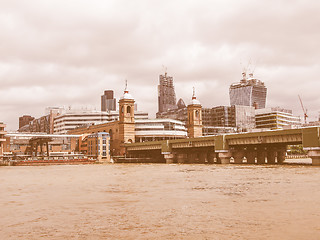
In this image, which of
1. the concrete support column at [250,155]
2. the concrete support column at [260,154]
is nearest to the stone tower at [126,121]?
the concrete support column at [250,155]

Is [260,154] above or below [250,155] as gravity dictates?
above

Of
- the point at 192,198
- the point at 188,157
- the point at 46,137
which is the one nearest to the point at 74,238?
the point at 192,198

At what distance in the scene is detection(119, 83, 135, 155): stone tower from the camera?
179125 mm

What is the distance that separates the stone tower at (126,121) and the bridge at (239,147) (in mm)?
10275

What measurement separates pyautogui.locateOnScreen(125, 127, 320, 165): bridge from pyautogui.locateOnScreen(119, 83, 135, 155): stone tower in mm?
10275

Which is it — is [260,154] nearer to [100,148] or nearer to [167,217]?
[100,148]

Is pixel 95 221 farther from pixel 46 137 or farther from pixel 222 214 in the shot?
pixel 46 137

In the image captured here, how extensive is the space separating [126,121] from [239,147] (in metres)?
80.7

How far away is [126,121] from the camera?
594 feet

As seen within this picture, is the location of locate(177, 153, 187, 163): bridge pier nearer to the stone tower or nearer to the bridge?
the bridge

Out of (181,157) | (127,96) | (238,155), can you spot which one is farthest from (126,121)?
(238,155)

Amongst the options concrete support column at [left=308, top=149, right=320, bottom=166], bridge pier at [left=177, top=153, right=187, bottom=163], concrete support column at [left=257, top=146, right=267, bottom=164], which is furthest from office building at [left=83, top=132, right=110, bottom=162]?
concrete support column at [left=308, top=149, right=320, bottom=166]

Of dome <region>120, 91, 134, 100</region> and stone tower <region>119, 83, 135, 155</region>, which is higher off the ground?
dome <region>120, 91, 134, 100</region>

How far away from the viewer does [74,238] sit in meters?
14.8
